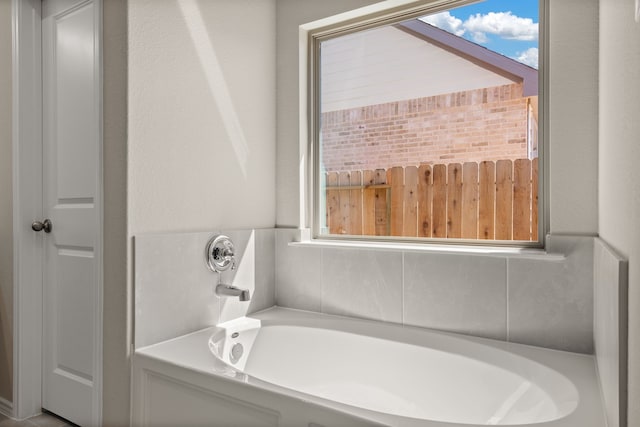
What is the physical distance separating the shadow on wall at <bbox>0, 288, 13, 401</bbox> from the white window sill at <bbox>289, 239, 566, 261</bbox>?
1455mm

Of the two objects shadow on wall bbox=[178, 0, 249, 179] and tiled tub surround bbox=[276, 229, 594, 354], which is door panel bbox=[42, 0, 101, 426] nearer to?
shadow on wall bbox=[178, 0, 249, 179]

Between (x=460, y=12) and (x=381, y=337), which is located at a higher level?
(x=460, y=12)

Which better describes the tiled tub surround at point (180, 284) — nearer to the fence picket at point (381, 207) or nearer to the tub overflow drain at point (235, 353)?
the tub overflow drain at point (235, 353)

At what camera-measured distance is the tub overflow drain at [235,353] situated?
1746 mm

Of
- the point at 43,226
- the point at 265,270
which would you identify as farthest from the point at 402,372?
the point at 43,226

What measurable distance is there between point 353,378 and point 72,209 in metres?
1.47

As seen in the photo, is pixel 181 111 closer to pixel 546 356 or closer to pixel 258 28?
pixel 258 28

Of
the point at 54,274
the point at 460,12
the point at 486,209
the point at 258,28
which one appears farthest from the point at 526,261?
the point at 54,274

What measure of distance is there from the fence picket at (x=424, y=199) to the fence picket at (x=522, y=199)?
14.4 inches

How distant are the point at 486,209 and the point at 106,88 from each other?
5.48 ft

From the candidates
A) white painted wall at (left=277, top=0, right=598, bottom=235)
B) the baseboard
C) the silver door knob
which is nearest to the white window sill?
white painted wall at (left=277, top=0, right=598, bottom=235)

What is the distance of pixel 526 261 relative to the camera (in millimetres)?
1578

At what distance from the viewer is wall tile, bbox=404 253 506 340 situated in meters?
1.64

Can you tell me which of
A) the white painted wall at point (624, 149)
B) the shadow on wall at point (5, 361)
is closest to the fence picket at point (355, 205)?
Result: the white painted wall at point (624, 149)
